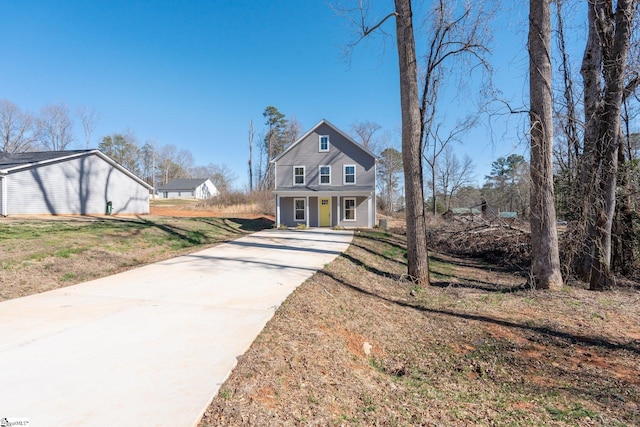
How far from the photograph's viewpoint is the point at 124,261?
783 centimetres

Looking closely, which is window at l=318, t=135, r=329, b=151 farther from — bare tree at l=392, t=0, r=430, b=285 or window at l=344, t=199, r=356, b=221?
bare tree at l=392, t=0, r=430, b=285

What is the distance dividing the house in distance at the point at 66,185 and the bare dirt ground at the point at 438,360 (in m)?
18.8

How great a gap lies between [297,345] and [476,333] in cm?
289

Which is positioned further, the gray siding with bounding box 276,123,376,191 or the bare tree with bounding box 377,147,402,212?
the bare tree with bounding box 377,147,402,212

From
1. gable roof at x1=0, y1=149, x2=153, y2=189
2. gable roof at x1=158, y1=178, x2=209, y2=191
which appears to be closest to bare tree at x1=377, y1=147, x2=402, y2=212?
gable roof at x1=0, y1=149, x2=153, y2=189

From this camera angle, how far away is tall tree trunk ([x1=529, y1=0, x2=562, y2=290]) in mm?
5934

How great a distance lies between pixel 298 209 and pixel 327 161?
11.6ft

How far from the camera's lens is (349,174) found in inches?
723

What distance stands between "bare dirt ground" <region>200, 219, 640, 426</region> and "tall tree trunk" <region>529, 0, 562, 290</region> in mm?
655

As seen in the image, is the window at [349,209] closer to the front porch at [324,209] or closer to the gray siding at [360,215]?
the front porch at [324,209]

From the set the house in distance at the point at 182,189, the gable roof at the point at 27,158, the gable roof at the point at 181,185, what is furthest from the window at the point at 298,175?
the gable roof at the point at 181,185

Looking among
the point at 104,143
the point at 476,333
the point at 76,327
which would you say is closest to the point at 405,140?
the point at 476,333

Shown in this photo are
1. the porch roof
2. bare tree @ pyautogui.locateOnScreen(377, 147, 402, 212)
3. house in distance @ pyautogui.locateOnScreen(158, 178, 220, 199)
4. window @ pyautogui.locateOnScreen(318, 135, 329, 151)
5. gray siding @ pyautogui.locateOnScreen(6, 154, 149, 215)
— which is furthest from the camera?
house in distance @ pyautogui.locateOnScreen(158, 178, 220, 199)

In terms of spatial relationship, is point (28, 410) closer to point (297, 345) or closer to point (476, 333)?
point (297, 345)
